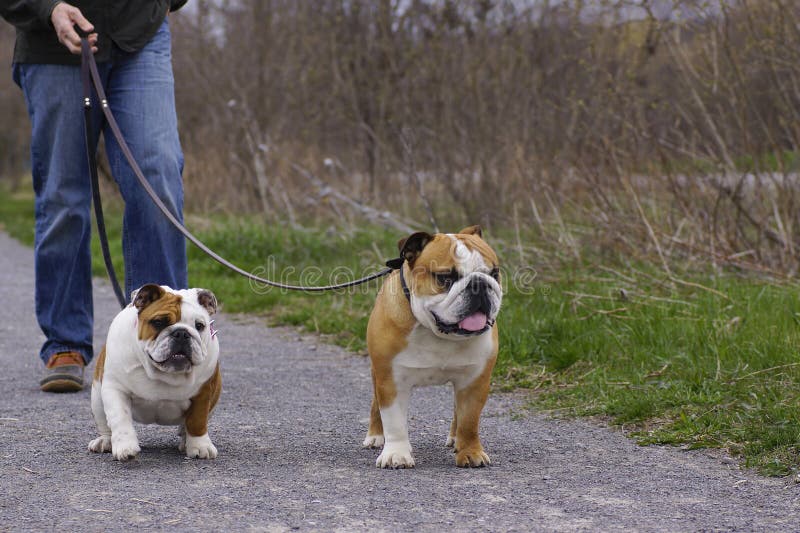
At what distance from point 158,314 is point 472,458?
45.8 inches

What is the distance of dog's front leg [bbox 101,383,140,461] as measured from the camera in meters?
3.37

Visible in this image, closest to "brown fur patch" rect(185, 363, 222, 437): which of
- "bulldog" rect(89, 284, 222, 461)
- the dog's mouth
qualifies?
"bulldog" rect(89, 284, 222, 461)

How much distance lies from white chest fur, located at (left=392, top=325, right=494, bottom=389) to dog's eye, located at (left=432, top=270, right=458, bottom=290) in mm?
207

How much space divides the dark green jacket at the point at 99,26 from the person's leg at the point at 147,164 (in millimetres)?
70

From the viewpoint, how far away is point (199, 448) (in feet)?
11.6

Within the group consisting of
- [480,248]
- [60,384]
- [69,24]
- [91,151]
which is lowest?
[60,384]

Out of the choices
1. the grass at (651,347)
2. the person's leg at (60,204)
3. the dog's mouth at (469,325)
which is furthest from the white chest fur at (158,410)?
the grass at (651,347)

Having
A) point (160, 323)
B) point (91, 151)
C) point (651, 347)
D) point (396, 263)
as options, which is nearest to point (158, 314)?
point (160, 323)

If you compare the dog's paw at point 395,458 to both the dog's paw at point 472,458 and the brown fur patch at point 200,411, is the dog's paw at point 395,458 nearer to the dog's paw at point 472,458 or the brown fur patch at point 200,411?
the dog's paw at point 472,458

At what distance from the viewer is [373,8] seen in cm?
1124

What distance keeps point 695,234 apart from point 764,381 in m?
2.60

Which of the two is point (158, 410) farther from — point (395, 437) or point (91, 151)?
point (91, 151)

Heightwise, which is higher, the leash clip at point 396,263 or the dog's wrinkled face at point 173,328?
the leash clip at point 396,263

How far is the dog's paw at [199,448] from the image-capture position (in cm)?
354
